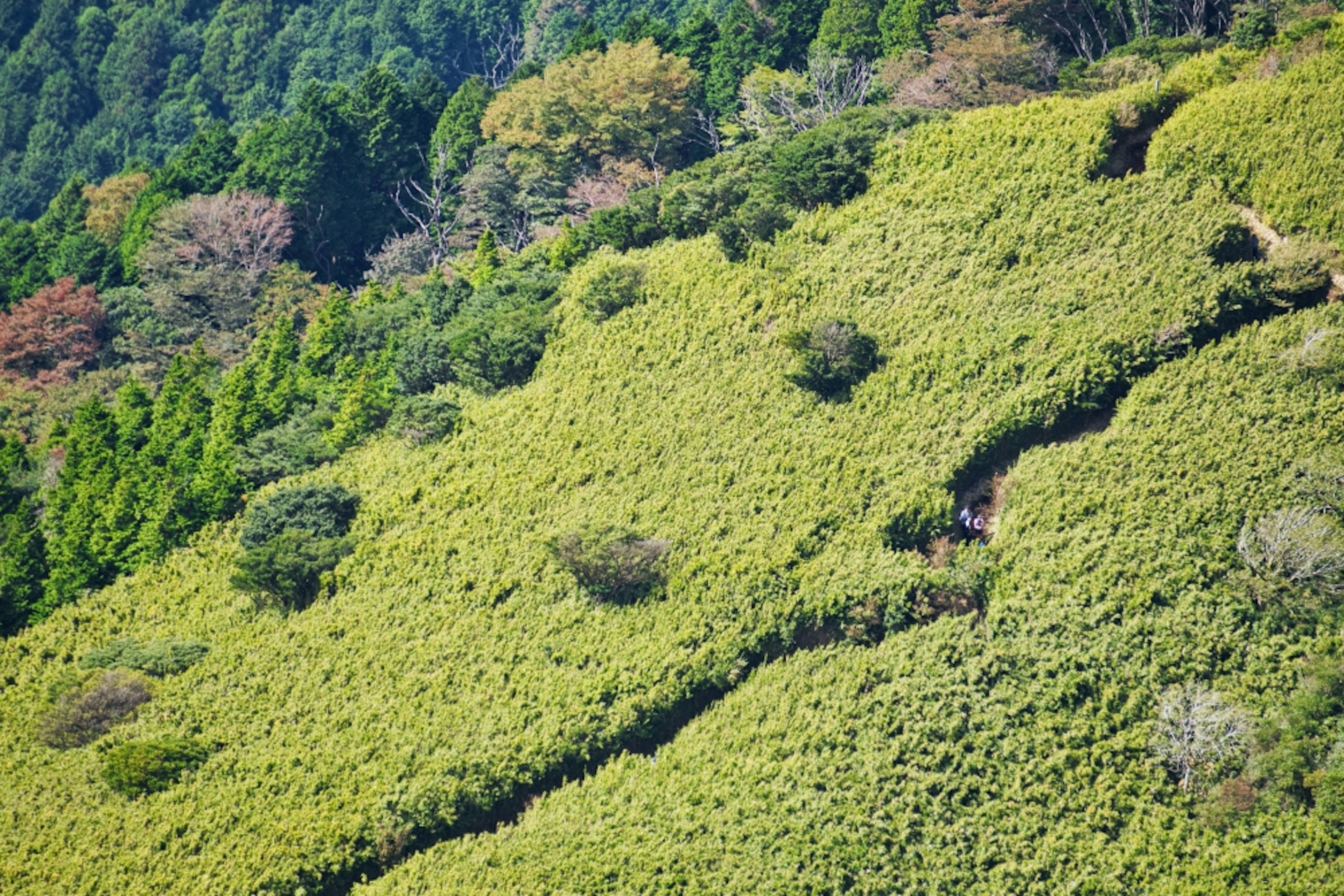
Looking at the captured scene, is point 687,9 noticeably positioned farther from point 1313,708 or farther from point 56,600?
point 1313,708

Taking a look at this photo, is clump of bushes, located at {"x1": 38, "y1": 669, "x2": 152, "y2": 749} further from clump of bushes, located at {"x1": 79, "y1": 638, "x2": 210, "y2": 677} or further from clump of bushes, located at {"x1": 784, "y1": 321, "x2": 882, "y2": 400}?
clump of bushes, located at {"x1": 784, "y1": 321, "x2": 882, "y2": 400}

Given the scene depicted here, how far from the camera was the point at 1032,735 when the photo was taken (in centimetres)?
2536

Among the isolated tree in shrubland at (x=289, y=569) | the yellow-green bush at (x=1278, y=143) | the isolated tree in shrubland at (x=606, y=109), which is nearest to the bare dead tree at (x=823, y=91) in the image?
the isolated tree in shrubland at (x=606, y=109)

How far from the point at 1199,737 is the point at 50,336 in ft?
146

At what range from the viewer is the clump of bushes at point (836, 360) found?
1273 inches

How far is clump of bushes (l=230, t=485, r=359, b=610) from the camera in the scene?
32.0 m

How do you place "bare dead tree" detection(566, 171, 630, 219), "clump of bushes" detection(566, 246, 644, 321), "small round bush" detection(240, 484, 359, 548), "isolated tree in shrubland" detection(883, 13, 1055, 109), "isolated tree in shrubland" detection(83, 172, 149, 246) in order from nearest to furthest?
"small round bush" detection(240, 484, 359, 548), "clump of bushes" detection(566, 246, 644, 321), "isolated tree in shrubland" detection(883, 13, 1055, 109), "bare dead tree" detection(566, 171, 630, 219), "isolated tree in shrubland" detection(83, 172, 149, 246)

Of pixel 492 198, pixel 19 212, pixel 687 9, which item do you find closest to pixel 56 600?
pixel 492 198

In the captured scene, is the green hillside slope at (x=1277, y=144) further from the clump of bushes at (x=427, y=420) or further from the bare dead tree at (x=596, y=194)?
the bare dead tree at (x=596, y=194)

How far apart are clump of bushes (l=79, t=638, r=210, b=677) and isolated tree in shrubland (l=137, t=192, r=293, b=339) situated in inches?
881

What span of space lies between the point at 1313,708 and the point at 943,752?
616 cm

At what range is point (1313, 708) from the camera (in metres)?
23.7

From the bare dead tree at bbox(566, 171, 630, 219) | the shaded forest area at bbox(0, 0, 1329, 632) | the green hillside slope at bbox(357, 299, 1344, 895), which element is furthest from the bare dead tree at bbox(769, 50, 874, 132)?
the green hillside slope at bbox(357, 299, 1344, 895)

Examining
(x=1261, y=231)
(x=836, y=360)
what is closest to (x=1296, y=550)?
(x=1261, y=231)
